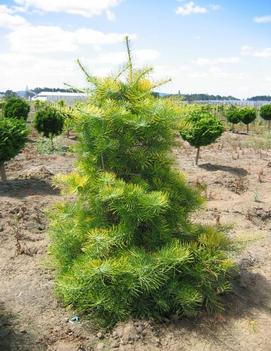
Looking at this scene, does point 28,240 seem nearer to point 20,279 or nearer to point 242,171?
point 20,279

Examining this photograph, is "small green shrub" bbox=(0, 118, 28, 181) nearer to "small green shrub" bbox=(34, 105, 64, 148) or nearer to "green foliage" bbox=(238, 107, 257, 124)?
"small green shrub" bbox=(34, 105, 64, 148)

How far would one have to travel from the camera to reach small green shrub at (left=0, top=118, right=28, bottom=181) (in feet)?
26.6

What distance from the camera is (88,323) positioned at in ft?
12.8

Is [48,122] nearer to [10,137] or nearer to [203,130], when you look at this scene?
[203,130]

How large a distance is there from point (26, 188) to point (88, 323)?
15.5ft

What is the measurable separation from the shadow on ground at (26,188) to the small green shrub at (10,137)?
0.33 metres

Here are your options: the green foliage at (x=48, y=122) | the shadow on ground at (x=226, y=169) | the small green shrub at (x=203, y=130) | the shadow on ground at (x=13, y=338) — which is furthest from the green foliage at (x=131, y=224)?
the green foliage at (x=48, y=122)

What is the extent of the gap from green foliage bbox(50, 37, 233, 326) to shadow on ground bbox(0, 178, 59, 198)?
3801 millimetres

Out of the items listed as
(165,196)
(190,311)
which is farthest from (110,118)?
(190,311)

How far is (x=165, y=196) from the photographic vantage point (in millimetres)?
3768

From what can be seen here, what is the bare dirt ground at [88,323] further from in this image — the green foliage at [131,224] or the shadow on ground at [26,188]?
the green foliage at [131,224]

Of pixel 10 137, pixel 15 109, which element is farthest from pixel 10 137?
pixel 15 109

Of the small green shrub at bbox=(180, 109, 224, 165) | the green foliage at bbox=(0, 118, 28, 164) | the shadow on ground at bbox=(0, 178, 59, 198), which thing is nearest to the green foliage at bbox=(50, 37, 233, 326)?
the shadow on ground at bbox=(0, 178, 59, 198)

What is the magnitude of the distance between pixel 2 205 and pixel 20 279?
2.42m
